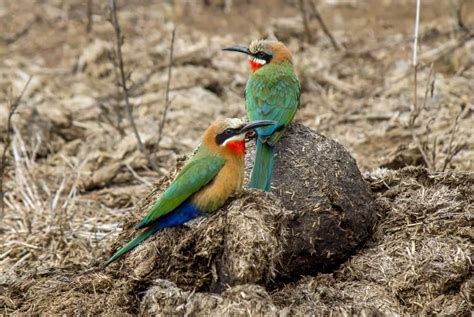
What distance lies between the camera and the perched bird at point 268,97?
541 cm

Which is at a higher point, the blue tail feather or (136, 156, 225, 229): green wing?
(136, 156, 225, 229): green wing

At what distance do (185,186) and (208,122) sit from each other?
4.77 m

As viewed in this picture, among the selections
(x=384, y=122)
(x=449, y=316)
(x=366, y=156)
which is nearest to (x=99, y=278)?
(x=449, y=316)

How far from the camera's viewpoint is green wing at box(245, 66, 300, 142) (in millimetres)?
5945

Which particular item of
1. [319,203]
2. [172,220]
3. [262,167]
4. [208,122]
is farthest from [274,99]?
[208,122]

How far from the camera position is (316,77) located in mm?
10750

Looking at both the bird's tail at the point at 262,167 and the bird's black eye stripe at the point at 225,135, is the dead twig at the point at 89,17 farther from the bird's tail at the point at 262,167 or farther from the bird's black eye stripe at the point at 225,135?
the bird's black eye stripe at the point at 225,135

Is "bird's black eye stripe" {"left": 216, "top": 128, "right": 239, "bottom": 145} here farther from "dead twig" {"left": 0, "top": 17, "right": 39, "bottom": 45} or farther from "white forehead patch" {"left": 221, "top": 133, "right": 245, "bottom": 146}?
"dead twig" {"left": 0, "top": 17, "right": 39, "bottom": 45}

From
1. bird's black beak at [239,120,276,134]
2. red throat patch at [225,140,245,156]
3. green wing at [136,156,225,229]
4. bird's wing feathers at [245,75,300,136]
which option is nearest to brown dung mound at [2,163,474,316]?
green wing at [136,156,225,229]

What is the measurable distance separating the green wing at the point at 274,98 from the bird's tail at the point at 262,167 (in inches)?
10.3

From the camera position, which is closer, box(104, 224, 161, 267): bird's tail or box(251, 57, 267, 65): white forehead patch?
box(104, 224, 161, 267): bird's tail

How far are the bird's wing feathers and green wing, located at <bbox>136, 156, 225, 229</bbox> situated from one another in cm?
80

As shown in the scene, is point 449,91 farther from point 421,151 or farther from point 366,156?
point 421,151

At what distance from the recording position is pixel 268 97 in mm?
6109
